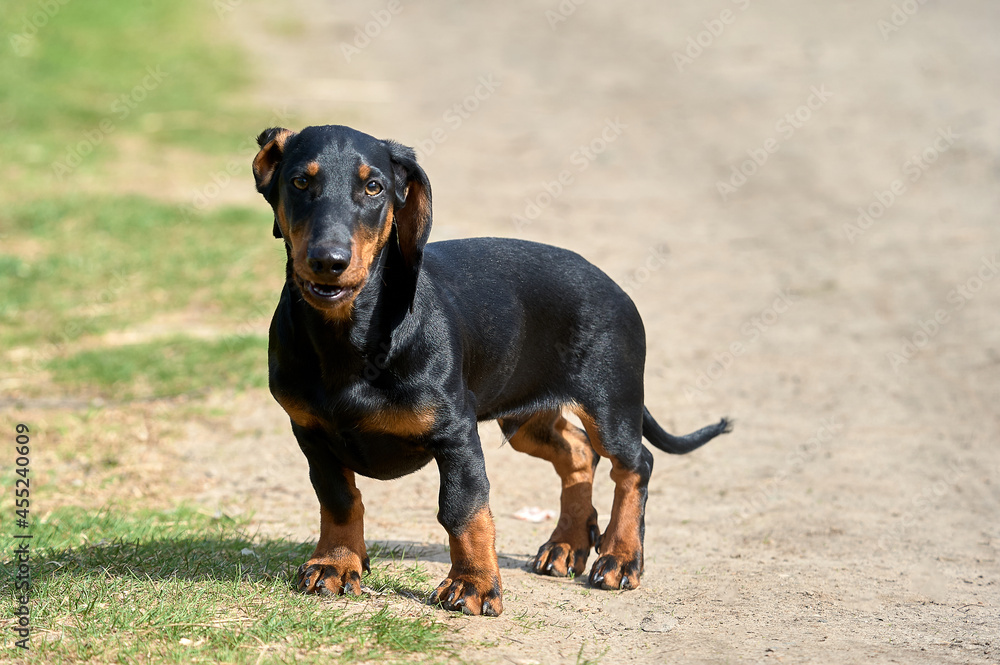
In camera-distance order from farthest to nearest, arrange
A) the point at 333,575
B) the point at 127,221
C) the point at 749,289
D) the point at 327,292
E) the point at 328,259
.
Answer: the point at 127,221, the point at 749,289, the point at 333,575, the point at 327,292, the point at 328,259

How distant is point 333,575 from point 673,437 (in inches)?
81.5

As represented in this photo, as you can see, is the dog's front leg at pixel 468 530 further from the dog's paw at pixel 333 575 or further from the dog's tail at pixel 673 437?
the dog's tail at pixel 673 437

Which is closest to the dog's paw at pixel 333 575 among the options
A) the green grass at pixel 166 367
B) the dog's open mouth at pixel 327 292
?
the dog's open mouth at pixel 327 292

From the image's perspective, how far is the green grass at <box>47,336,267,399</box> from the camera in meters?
8.45

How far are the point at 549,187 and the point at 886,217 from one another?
4.03 meters

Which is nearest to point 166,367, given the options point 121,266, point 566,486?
point 121,266

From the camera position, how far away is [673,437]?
579 cm

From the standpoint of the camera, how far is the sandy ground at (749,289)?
5.08 m

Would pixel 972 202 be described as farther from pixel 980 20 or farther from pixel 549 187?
pixel 980 20

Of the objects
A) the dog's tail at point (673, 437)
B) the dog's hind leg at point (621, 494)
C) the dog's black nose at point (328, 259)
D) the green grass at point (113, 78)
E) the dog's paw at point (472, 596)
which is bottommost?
the dog's paw at point (472, 596)

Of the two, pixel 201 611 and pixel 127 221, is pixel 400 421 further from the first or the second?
pixel 127 221

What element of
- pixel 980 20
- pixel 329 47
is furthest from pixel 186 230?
pixel 980 20

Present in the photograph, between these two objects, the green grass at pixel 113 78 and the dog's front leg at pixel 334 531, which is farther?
the green grass at pixel 113 78

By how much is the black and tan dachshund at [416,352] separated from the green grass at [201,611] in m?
0.25
